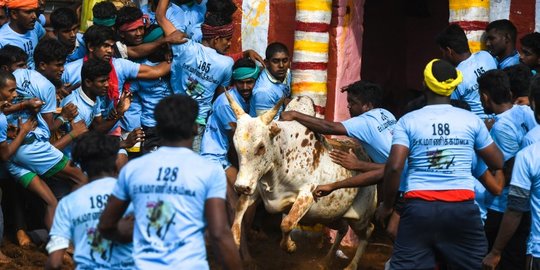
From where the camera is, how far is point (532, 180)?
745 cm

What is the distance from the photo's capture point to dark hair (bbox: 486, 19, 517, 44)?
10.7 m

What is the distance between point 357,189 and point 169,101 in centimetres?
429

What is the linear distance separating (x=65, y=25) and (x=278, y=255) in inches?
121

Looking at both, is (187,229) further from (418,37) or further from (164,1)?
(418,37)

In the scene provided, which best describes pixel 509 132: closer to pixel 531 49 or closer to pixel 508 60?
pixel 531 49

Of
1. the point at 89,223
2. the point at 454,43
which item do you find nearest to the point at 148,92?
the point at 454,43

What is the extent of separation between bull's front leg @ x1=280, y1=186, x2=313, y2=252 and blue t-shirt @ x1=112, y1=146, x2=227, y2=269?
10.8 feet

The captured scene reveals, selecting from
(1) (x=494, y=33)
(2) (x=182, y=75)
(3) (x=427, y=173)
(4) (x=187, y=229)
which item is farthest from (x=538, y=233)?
(2) (x=182, y=75)

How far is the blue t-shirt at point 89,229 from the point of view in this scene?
6.50m

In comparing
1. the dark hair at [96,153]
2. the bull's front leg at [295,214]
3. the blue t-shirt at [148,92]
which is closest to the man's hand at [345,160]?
the bull's front leg at [295,214]

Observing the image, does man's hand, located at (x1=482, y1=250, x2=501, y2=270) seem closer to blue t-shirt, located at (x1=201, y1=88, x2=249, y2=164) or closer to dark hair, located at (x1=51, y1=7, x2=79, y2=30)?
blue t-shirt, located at (x1=201, y1=88, x2=249, y2=164)

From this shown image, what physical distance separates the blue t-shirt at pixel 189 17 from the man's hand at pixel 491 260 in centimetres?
453

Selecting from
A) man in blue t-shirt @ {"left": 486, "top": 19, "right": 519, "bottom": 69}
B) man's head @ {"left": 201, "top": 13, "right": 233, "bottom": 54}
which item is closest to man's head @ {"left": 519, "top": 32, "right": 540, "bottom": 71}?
man in blue t-shirt @ {"left": 486, "top": 19, "right": 519, "bottom": 69}

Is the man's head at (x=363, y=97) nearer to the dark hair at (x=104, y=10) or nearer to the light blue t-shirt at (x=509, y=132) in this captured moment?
the light blue t-shirt at (x=509, y=132)
